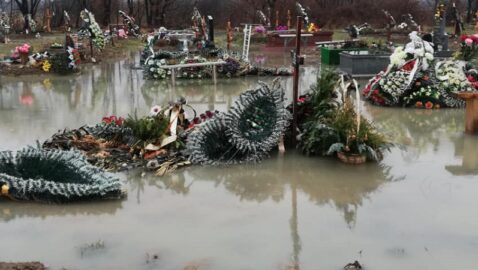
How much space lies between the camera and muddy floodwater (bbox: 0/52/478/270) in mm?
4723

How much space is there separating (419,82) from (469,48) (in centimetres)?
125

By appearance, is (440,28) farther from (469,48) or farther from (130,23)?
(130,23)

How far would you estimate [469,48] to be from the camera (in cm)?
Answer: 1155

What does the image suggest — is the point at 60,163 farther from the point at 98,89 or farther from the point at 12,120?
the point at 98,89

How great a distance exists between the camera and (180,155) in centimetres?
740

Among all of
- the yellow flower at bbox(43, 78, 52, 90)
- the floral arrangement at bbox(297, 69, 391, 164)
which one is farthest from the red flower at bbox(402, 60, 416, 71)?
the yellow flower at bbox(43, 78, 52, 90)

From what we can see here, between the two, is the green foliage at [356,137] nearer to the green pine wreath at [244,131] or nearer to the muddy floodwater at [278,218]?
the muddy floodwater at [278,218]

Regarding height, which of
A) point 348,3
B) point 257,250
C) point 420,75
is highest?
point 348,3

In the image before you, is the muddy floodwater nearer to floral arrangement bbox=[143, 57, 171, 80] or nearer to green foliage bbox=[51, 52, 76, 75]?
floral arrangement bbox=[143, 57, 171, 80]

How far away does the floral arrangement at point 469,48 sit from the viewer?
11.5 metres

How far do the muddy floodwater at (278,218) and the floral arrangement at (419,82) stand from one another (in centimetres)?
258

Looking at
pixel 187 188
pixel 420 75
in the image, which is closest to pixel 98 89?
pixel 420 75

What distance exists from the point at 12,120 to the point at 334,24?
110 feet

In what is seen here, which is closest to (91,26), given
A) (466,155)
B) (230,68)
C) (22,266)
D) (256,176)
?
(230,68)
